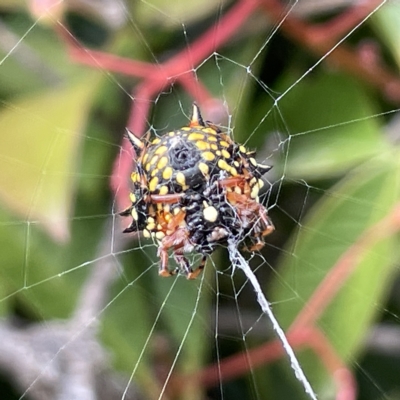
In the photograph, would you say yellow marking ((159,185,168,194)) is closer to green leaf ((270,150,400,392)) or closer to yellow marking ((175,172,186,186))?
yellow marking ((175,172,186,186))

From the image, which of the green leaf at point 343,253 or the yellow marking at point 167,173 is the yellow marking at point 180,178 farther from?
the green leaf at point 343,253

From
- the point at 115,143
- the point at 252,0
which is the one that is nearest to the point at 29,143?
the point at 115,143

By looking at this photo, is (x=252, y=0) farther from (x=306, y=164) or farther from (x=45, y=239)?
(x=45, y=239)

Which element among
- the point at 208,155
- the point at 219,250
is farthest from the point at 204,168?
the point at 219,250

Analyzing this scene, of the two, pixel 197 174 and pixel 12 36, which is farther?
pixel 12 36

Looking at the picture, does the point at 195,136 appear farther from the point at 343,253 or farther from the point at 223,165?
the point at 343,253

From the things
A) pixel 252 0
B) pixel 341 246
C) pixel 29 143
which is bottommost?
pixel 341 246

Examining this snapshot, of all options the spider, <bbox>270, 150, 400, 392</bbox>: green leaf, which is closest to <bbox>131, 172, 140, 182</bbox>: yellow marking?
the spider
